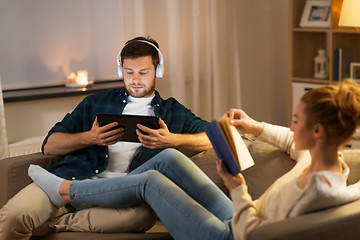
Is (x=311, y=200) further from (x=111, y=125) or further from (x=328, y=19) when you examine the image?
(x=328, y=19)

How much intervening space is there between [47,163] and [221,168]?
1.02 metres

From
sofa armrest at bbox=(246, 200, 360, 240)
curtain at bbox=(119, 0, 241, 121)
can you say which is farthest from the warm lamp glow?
sofa armrest at bbox=(246, 200, 360, 240)

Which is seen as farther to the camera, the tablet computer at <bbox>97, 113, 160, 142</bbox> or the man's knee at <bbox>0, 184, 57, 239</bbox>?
the tablet computer at <bbox>97, 113, 160, 142</bbox>

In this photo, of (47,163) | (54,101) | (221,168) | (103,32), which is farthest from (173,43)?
(221,168)

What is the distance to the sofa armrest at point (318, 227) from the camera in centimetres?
155

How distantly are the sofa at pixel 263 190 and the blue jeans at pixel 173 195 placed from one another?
154mm

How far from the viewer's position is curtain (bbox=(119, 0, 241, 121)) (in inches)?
147

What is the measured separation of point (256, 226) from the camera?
5.42 feet

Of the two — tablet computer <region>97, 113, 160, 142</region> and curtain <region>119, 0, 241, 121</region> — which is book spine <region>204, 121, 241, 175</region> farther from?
curtain <region>119, 0, 241, 121</region>

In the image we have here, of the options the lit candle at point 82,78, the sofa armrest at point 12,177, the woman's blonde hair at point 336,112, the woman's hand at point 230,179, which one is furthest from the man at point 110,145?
the lit candle at point 82,78

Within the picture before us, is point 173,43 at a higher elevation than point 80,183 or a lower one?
higher

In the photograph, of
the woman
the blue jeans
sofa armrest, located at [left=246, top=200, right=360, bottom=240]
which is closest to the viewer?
sofa armrest, located at [left=246, top=200, right=360, bottom=240]

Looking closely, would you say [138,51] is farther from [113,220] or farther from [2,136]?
[2,136]

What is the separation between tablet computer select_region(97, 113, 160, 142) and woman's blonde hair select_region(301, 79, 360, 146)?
79 centimetres
